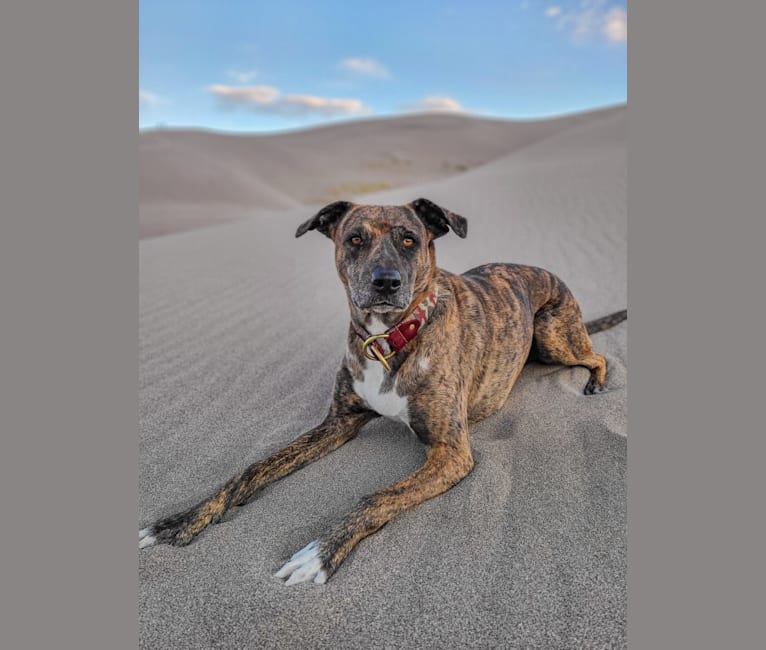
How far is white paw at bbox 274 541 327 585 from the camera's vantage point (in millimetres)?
2168

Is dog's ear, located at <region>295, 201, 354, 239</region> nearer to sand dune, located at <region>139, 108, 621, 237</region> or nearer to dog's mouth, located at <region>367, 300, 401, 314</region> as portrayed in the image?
dog's mouth, located at <region>367, 300, 401, 314</region>

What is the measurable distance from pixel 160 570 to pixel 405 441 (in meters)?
1.48

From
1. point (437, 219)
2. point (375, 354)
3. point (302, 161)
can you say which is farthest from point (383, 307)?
point (302, 161)

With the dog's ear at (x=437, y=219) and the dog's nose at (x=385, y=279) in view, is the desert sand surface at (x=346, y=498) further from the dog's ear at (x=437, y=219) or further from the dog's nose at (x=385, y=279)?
the dog's ear at (x=437, y=219)

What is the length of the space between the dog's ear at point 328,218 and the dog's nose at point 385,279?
2.30 ft

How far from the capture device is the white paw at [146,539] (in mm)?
2391

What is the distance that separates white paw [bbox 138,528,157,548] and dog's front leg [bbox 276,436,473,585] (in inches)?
24.9

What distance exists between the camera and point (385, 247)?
289cm

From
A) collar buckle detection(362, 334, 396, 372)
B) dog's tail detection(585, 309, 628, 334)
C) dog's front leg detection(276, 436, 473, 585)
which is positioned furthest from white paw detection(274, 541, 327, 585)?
dog's tail detection(585, 309, 628, 334)

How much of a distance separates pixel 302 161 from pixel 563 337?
3815cm

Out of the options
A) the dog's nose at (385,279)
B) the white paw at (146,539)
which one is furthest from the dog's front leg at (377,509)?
the dog's nose at (385,279)

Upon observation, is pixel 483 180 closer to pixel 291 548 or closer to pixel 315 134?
pixel 291 548

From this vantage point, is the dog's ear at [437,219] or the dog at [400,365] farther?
the dog's ear at [437,219]

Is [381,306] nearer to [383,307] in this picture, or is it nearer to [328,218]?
[383,307]
